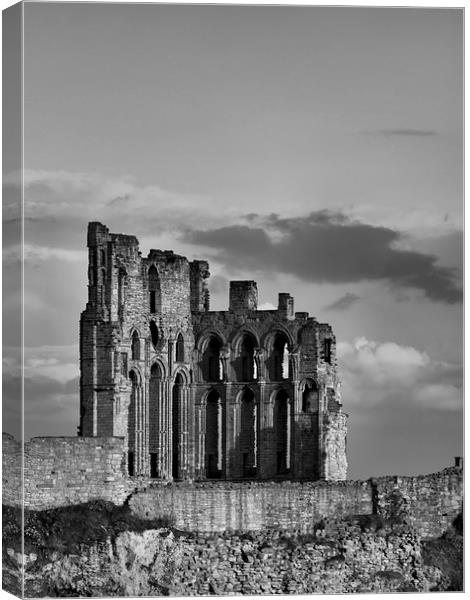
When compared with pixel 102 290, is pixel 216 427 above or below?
below

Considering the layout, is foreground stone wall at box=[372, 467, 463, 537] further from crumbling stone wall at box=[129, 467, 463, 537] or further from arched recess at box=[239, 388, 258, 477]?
arched recess at box=[239, 388, 258, 477]

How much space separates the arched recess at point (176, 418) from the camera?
108m

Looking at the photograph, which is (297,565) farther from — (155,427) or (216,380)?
(216,380)

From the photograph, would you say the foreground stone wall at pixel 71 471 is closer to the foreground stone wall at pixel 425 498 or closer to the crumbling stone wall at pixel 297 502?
the crumbling stone wall at pixel 297 502

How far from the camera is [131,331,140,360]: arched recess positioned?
10569 cm

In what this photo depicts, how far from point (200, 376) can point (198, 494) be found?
9.97 m

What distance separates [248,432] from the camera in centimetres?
10956

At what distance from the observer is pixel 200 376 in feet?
358

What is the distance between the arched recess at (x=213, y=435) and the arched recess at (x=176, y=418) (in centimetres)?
122

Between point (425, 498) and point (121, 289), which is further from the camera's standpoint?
point (121, 289)

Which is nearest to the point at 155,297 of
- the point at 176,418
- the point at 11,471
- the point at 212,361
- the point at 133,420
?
the point at 212,361

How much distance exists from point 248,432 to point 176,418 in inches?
105

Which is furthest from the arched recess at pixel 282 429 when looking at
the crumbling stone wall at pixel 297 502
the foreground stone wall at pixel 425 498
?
the foreground stone wall at pixel 425 498

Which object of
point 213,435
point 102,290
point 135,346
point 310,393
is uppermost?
point 102,290
